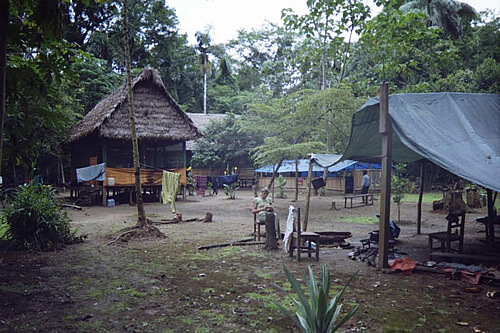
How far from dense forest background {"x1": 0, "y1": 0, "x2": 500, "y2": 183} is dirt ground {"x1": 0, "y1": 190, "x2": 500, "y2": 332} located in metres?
2.12

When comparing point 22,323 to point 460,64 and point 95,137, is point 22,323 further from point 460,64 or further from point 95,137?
point 460,64

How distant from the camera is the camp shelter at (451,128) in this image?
17.6 feet

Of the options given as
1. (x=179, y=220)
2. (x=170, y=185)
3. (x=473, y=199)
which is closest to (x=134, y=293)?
(x=179, y=220)

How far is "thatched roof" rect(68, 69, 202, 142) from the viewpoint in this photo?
647 inches

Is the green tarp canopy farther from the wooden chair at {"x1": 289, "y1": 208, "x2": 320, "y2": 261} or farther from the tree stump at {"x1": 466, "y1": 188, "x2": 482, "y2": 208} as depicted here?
the tree stump at {"x1": 466, "y1": 188, "x2": 482, "y2": 208}

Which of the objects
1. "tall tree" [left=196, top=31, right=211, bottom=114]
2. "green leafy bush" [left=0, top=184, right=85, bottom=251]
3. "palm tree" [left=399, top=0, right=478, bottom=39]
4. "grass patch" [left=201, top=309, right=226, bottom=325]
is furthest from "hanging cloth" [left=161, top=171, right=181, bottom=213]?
"tall tree" [left=196, top=31, right=211, bottom=114]

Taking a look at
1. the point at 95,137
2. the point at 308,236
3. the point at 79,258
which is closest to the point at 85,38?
the point at 95,137

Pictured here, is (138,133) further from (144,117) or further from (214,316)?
(214,316)

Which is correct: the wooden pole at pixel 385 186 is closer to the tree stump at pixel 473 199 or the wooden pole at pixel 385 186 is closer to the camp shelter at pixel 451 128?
the camp shelter at pixel 451 128

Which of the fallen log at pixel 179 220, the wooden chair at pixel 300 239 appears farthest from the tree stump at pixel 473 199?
the wooden chair at pixel 300 239

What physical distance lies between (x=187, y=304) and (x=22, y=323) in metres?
1.78

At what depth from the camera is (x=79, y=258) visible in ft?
22.5

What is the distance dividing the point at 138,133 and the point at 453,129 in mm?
13908

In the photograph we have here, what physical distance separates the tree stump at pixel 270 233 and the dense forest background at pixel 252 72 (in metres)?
4.33
